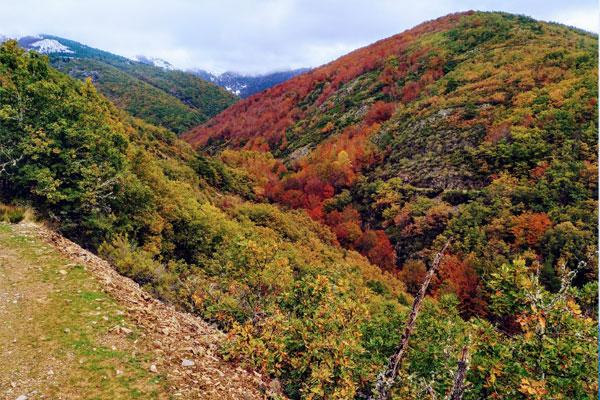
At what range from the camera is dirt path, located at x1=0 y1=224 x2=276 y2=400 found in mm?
6691

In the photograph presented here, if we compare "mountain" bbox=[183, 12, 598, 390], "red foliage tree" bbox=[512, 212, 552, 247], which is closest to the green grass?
"mountain" bbox=[183, 12, 598, 390]

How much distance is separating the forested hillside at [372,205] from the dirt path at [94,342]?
815 mm

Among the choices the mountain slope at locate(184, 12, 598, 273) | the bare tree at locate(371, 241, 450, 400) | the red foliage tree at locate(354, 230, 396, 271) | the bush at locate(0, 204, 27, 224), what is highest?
the mountain slope at locate(184, 12, 598, 273)

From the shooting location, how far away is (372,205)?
6250 cm

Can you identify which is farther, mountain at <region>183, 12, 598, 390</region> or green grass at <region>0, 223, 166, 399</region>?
mountain at <region>183, 12, 598, 390</region>

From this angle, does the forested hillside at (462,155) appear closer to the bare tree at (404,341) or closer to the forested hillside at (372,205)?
the forested hillside at (372,205)

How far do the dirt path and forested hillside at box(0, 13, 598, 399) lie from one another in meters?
0.81

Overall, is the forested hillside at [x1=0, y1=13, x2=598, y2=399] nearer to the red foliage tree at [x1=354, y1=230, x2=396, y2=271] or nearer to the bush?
the red foliage tree at [x1=354, y1=230, x2=396, y2=271]

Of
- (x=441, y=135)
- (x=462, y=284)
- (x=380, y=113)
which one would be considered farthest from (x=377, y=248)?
(x=380, y=113)

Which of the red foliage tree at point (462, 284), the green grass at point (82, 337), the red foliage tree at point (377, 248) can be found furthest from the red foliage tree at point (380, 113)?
the green grass at point (82, 337)

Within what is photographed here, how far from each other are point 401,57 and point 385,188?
64262 millimetres

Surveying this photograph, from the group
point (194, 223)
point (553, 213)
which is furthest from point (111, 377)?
point (553, 213)

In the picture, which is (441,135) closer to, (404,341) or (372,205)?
(372,205)

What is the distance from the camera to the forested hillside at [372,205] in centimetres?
740
